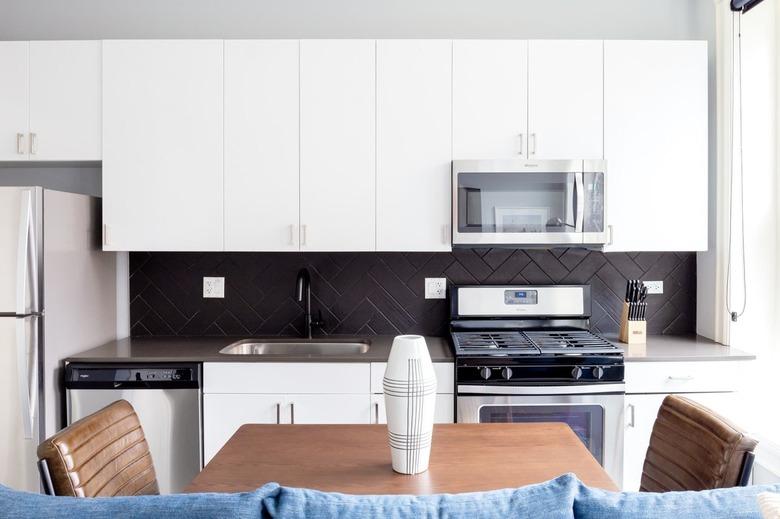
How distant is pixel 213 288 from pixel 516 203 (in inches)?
68.7

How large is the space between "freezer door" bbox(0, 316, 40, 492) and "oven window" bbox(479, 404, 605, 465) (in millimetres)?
1973

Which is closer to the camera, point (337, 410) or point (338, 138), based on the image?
point (337, 410)

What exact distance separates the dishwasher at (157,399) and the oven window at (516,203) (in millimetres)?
1517

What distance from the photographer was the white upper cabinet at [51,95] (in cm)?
288

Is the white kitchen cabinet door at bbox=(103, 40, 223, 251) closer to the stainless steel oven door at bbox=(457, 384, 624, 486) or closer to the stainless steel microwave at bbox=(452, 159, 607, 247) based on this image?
the stainless steel microwave at bbox=(452, 159, 607, 247)

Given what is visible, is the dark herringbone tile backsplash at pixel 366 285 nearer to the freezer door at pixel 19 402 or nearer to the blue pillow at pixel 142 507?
the freezer door at pixel 19 402

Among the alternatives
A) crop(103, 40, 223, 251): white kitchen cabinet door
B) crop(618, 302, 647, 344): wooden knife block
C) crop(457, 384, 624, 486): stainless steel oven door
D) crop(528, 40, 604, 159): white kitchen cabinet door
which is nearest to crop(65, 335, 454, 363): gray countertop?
crop(457, 384, 624, 486): stainless steel oven door

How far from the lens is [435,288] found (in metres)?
3.27

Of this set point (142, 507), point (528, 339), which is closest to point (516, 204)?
point (528, 339)

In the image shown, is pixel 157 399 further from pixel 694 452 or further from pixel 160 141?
A: pixel 694 452

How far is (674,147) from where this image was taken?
9.54ft

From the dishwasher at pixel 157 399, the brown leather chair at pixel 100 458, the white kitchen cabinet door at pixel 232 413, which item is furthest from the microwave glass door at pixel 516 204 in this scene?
the brown leather chair at pixel 100 458

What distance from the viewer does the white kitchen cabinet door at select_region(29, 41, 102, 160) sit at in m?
2.88

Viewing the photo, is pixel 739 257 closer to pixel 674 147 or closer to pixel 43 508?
pixel 674 147
